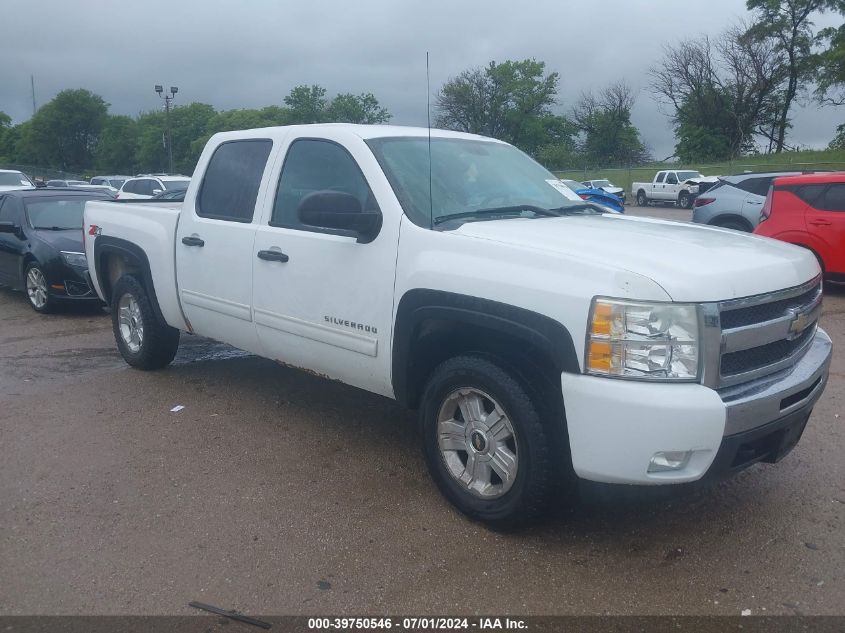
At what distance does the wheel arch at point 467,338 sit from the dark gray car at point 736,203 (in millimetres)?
10589

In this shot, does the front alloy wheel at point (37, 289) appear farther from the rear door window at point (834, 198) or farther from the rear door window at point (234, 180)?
the rear door window at point (834, 198)

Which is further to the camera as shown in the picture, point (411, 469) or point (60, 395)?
point (60, 395)

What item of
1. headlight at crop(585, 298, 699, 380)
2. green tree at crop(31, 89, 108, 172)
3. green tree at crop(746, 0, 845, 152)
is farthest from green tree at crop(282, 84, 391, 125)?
green tree at crop(31, 89, 108, 172)

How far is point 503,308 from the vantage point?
3.57 m

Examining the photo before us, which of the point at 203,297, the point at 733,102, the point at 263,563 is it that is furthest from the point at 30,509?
the point at 733,102

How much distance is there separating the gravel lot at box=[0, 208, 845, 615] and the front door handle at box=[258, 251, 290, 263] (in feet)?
3.90

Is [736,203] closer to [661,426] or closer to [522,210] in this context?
[522,210]

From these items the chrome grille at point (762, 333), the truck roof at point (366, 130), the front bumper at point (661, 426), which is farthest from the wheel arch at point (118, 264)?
the chrome grille at point (762, 333)

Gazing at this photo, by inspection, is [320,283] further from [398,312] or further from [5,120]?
[5,120]

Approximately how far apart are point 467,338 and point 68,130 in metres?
98.1

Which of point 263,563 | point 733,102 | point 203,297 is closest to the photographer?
point 263,563

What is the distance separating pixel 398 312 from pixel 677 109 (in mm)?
59049

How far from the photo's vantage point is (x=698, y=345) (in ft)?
10.5

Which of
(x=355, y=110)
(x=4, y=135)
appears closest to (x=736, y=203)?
(x=355, y=110)
